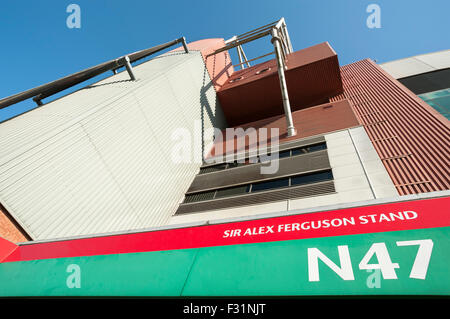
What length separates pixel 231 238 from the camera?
4047mm

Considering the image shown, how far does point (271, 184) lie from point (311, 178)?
1790 millimetres

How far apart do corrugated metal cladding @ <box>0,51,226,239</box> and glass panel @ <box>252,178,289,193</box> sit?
4288mm

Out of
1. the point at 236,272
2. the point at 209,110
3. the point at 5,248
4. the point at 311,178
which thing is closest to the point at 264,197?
the point at 311,178

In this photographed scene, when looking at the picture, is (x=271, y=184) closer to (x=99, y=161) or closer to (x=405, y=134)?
(x=405, y=134)

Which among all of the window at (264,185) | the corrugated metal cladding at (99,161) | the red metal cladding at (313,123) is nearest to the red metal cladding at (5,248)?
the corrugated metal cladding at (99,161)

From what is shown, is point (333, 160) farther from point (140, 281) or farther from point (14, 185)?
point (14, 185)

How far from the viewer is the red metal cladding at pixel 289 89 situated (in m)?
17.6

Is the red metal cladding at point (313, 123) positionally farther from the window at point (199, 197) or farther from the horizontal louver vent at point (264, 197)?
the horizontal louver vent at point (264, 197)

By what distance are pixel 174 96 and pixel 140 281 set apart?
12.7 m

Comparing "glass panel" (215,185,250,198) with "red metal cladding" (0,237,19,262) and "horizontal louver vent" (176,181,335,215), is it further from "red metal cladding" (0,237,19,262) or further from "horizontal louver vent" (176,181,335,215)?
"red metal cladding" (0,237,19,262)

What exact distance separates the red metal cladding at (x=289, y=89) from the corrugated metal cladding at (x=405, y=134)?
1.80 meters

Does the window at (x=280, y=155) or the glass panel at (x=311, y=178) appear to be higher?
the glass panel at (x=311, y=178)

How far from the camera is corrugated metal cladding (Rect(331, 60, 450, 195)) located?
792 cm

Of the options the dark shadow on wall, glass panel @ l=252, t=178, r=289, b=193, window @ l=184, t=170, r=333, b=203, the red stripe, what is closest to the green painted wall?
the red stripe
